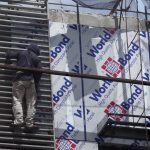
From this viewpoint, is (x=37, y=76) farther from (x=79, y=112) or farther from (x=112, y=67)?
(x=112, y=67)

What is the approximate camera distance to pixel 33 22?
16.8m

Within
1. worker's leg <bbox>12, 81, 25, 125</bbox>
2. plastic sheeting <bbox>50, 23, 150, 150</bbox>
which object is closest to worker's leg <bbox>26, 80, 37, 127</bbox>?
worker's leg <bbox>12, 81, 25, 125</bbox>

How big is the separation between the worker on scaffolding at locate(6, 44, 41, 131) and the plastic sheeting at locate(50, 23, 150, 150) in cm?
79

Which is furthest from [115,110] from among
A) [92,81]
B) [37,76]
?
[37,76]

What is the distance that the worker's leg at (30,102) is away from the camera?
15.3m

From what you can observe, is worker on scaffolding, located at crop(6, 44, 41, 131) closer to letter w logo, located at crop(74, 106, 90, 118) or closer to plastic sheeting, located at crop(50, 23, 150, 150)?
plastic sheeting, located at crop(50, 23, 150, 150)

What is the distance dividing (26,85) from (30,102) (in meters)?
0.32

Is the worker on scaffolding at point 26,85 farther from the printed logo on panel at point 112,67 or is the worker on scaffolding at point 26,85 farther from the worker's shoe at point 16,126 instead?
the printed logo on panel at point 112,67

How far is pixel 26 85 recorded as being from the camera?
15.6m

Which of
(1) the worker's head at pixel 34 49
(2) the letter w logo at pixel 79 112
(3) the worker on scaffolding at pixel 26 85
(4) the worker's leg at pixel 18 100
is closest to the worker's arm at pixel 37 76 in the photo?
(3) the worker on scaffolding at pixel 26 85

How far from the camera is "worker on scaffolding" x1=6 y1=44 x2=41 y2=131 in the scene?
1533 centimetres

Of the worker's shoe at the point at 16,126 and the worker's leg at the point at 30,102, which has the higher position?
the worker's leg at the point at 30,102

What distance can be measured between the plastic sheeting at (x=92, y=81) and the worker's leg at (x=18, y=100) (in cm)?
93

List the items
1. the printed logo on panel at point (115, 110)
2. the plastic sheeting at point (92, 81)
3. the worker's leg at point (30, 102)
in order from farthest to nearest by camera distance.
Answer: the printed logo on panel at point (115, 110), the plastic sheeting at point (92, 81), the worker's leg at point (30, 102)
